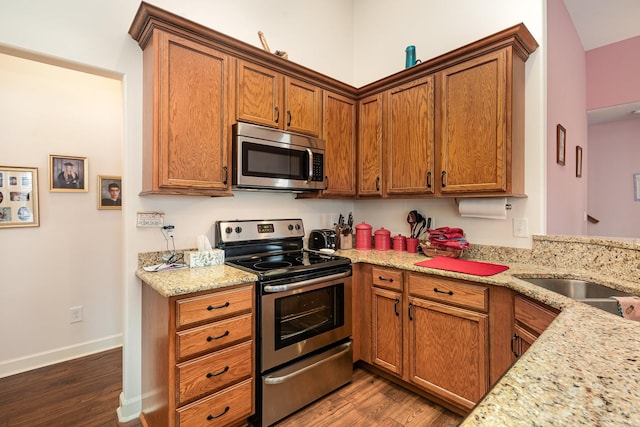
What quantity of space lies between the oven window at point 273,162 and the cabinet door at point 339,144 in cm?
32

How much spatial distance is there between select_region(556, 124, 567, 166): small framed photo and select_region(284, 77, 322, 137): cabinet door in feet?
6.77

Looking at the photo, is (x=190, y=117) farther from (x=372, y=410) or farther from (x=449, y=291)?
(x=372, y=410)

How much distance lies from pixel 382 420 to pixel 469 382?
1.91ft

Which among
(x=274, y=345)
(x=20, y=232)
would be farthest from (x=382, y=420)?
(x=20, y=232)

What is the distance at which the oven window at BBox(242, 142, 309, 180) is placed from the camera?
2031 millimetres

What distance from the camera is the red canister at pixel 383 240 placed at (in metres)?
2.75

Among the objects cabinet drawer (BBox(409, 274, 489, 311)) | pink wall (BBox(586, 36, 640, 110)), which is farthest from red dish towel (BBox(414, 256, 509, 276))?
pink wall (BBox(586, 36, 640, 110))

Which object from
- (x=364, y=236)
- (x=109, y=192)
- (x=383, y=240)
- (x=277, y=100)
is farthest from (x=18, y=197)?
(x=383, y=240)

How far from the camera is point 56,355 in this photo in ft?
8.25

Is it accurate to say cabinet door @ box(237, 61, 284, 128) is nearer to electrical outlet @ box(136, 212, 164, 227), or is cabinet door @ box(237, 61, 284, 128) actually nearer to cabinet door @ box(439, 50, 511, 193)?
electrical outlet @ box(136, 212, 164, 227)

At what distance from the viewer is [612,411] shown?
494 mm

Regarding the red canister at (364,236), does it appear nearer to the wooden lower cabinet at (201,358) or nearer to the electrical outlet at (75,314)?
the wooden lower cabinet at (201,358)

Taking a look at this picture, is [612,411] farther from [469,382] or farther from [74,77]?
[74,77]

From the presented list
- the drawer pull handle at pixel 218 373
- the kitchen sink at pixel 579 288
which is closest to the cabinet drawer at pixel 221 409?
the drawer pull handle at pixel 218 373
